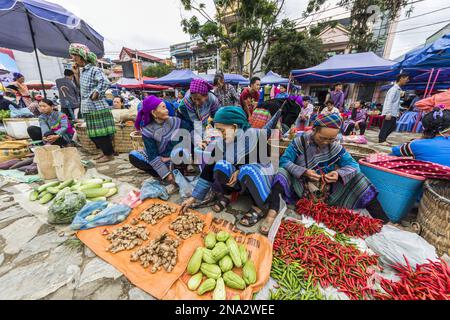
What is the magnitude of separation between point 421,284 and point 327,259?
596mm

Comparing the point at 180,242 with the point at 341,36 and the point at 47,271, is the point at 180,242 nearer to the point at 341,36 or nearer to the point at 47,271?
the point at 47,271

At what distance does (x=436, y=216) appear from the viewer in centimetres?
169

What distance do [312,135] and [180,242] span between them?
1.99 m

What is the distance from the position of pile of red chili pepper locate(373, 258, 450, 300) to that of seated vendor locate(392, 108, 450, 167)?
1225 mm

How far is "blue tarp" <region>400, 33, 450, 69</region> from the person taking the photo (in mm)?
5219

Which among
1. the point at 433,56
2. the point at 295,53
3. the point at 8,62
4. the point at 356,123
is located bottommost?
the point at 356,123

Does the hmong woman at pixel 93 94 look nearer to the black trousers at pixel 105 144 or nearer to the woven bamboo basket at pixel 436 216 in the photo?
the black trousers at pixel 105 144

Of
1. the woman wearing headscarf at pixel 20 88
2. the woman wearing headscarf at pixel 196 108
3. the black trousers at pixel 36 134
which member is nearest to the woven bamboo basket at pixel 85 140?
the black trousers at pixel 36 134

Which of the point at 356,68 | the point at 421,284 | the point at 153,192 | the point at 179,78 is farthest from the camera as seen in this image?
the point at 179,78

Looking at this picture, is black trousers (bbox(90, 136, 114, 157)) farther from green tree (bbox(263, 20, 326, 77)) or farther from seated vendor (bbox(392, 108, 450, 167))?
green tree (bbox(263, 20, 326, 77))

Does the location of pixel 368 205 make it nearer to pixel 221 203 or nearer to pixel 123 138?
pixel 221 203

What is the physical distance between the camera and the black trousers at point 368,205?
2.17 metres

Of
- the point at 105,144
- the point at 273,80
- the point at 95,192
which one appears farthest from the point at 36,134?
the point at 273,80

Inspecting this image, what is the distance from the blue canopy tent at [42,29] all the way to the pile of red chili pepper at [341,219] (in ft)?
18.1
